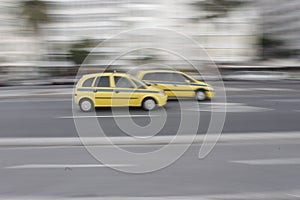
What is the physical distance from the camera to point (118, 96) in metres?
11.3

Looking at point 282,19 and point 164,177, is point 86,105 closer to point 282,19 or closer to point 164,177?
point 164,177

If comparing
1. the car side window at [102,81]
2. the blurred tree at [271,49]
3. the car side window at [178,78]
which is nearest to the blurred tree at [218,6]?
the blurred tree at [271,49]

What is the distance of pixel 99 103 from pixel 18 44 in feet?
183

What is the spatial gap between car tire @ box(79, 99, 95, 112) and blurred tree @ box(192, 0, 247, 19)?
24.2 metres

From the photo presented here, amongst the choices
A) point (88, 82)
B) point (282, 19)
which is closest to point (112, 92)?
point (88, 82)

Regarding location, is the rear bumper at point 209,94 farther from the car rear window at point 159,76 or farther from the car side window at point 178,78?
the car rear window at point 159,76

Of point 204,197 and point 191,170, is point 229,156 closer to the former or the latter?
point 191,170

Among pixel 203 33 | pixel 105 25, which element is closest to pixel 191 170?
pixel 203 33

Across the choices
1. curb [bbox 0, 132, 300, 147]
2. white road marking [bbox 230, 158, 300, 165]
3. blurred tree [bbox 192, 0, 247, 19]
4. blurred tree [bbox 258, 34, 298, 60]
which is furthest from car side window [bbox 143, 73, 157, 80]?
blurred tree [bbox 258, 34, 298, 60]

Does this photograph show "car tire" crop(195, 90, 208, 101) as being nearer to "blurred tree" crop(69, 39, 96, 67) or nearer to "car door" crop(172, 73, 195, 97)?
"car door" crop(172, 73, 195, 97)

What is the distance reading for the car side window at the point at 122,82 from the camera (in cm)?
1114

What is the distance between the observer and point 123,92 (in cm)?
1122

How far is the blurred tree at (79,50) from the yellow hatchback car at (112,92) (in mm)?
25526

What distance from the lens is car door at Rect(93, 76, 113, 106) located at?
11.1m
